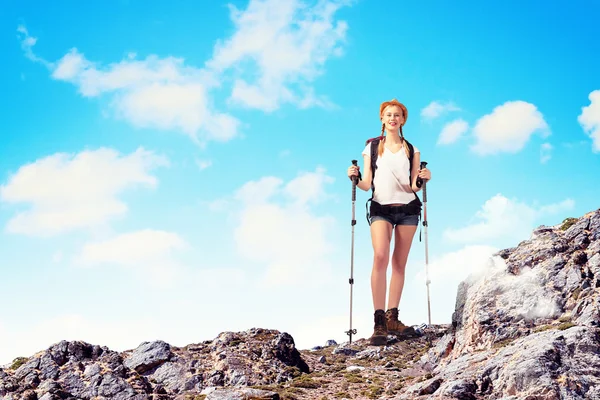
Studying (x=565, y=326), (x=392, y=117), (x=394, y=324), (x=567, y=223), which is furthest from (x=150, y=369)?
(x=567, y=223)

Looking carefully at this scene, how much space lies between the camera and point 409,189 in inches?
940

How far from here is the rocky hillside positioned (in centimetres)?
1487

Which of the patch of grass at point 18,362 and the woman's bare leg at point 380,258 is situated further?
the patch of grass at point 18,362

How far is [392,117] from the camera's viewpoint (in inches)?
947

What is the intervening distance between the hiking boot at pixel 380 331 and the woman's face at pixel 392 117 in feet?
24.3

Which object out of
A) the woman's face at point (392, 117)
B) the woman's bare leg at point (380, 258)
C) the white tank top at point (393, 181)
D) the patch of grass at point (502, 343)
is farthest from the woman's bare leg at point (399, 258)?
the patch of grass at point (502, 343)

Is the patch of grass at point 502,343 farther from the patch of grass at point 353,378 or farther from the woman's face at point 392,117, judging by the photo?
the woman's face at point 392,117

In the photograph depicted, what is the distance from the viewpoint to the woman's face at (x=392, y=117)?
24.1 meters

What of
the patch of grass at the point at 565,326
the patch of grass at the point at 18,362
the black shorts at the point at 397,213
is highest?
the black shorts at the point at 397,213

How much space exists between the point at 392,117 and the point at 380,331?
856cm

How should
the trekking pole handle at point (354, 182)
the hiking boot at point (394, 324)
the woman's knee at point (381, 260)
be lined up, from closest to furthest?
the woman's knee at point (381, 260)
the hiking boot at point (394, 324)
the trekking pole handle at point (354, 182)

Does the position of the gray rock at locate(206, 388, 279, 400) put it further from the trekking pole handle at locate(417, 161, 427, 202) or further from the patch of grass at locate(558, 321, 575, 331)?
the trekking pole handle at locate(417, 161, 427, 202)

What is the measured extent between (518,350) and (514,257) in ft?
20.1

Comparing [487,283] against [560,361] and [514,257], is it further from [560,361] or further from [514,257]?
[560,361]
